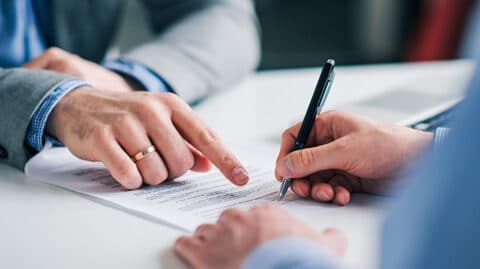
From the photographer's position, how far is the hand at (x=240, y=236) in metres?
0.52

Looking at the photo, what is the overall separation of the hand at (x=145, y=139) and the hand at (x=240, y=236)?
0.18m

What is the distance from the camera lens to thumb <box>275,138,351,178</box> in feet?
2.36

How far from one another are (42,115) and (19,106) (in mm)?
33

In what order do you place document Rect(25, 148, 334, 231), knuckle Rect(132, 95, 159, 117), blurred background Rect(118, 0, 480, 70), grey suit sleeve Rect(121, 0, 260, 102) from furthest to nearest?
blurred background Rect(118, 0, 480, 70)
grey suit sleeve Rect(121, 0, 260, 102)
knuckle Rect(132, 95, 159, 117)
document Rect(25, 148, 334, 231)

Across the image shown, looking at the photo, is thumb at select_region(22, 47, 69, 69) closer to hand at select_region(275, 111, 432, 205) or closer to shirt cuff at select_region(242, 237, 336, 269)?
hand at select_region(275, 111, 432, 205)

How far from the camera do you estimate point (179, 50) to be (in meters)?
1.18

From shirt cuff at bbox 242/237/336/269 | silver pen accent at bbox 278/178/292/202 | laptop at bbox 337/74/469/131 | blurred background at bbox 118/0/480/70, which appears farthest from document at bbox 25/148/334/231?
blurred background at bbox 118/0/480/70

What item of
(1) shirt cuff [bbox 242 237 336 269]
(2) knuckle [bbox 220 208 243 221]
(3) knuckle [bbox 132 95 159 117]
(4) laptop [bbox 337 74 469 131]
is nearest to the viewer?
(1) shirt cuff [bbox 242 237 336 269]

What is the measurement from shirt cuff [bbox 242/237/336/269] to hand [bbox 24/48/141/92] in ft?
1.92

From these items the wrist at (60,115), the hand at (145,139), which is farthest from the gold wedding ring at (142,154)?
the wrist at (60,115)

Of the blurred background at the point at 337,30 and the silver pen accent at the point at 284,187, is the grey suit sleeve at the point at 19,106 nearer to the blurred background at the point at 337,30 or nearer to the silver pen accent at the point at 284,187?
the silver pen accent at the point at 284,187

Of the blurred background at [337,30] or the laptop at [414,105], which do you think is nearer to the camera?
the laptop at [414,105]

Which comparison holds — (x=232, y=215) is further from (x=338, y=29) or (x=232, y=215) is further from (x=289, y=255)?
(x=338, y=29)

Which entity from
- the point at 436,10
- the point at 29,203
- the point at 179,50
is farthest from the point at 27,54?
the point at 436,10
